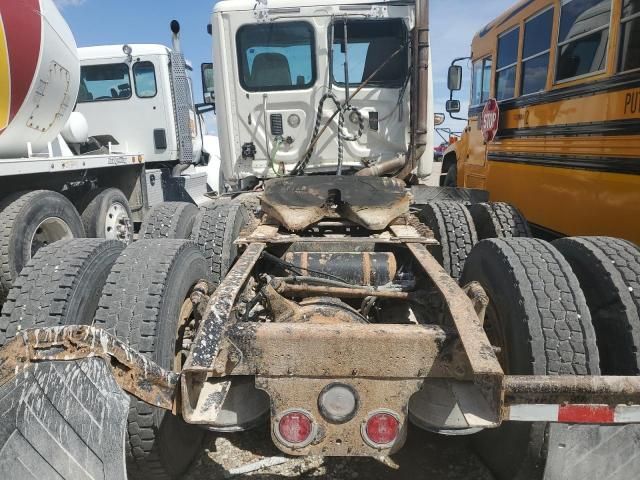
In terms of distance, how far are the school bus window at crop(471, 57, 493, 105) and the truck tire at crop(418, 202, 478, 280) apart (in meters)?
3.71

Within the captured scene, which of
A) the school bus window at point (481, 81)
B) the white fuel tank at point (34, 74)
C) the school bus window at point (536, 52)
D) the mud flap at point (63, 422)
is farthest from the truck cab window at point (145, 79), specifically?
the mud flap at point (63, 422)

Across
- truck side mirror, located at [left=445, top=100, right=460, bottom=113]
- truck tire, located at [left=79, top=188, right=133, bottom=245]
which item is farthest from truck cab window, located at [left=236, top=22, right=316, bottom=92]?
truck side mirror, located at [left=445, top=100, right=460, bottom=113]

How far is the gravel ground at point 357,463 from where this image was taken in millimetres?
2533

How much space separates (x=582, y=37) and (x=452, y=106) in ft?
12.5

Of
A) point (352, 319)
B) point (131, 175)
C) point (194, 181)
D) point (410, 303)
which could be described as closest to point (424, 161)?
point (410, 303)

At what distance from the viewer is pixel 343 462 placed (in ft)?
8.57

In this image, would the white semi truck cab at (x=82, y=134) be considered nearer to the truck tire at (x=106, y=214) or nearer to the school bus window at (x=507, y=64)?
the truck tire at (x=106, y=214)

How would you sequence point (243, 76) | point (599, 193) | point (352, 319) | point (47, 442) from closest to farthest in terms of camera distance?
point (47, 442) < point (352, 319) < point (599, 193) < point (243, 76)

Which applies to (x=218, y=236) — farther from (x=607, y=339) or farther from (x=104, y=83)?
(x=104, y=83)

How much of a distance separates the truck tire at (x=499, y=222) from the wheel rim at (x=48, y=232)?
3.73 meters

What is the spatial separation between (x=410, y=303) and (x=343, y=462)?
3.06 ft

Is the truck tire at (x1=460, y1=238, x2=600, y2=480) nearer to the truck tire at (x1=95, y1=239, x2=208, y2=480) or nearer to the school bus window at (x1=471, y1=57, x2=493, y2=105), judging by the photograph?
the truck tire at (x1=95, y1=239, x2=208, y2=480)

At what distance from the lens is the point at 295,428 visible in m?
1.76

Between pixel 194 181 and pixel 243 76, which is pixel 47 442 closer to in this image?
pixel 243 76
